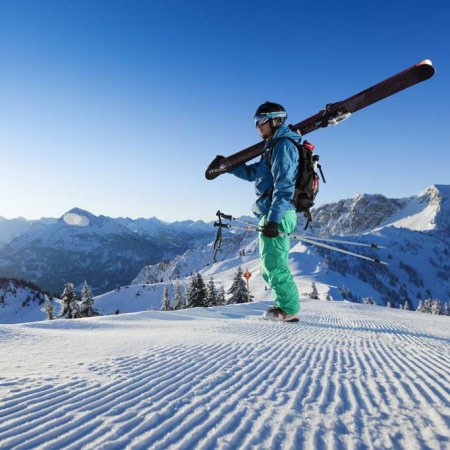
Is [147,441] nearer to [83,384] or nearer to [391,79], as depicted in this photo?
[83,384]

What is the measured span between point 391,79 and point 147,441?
21.6 ft

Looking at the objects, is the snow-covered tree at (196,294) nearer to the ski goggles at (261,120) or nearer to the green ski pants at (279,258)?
the green ski pants at (279,258)

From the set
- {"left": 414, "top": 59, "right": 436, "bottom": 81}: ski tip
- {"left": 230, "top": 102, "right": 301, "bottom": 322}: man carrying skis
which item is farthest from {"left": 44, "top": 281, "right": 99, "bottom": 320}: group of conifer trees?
{"left": 414, "top": 59, "right": 436, "bottom": 81}: ski tip

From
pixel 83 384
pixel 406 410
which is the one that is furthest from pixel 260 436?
pixel 83 384

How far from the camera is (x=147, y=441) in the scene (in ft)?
5.65

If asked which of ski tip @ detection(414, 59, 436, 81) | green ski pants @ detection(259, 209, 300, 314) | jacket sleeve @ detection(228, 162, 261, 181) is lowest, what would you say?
green ski pants @ detection(259, 209, 300, 314)

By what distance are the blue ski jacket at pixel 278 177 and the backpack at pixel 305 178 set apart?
91 mm

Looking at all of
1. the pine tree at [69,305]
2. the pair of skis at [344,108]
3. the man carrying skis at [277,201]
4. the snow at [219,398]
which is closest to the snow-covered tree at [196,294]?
the pine tree at [69,305]

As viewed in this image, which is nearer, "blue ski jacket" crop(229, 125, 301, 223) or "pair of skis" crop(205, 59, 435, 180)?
"blue ski jacket" crop(229, 125, 301, 223)

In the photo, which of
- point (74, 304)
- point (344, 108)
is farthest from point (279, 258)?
point (74, 304)

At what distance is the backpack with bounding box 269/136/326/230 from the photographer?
593cm

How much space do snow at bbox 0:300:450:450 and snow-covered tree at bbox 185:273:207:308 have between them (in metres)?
36.3

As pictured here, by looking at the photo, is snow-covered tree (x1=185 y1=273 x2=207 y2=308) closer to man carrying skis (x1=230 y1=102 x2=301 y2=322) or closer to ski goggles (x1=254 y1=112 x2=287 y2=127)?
man carrying skis (x1=230 y1=102 x2=301 y2=322)

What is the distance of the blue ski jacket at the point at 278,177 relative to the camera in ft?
18.4
